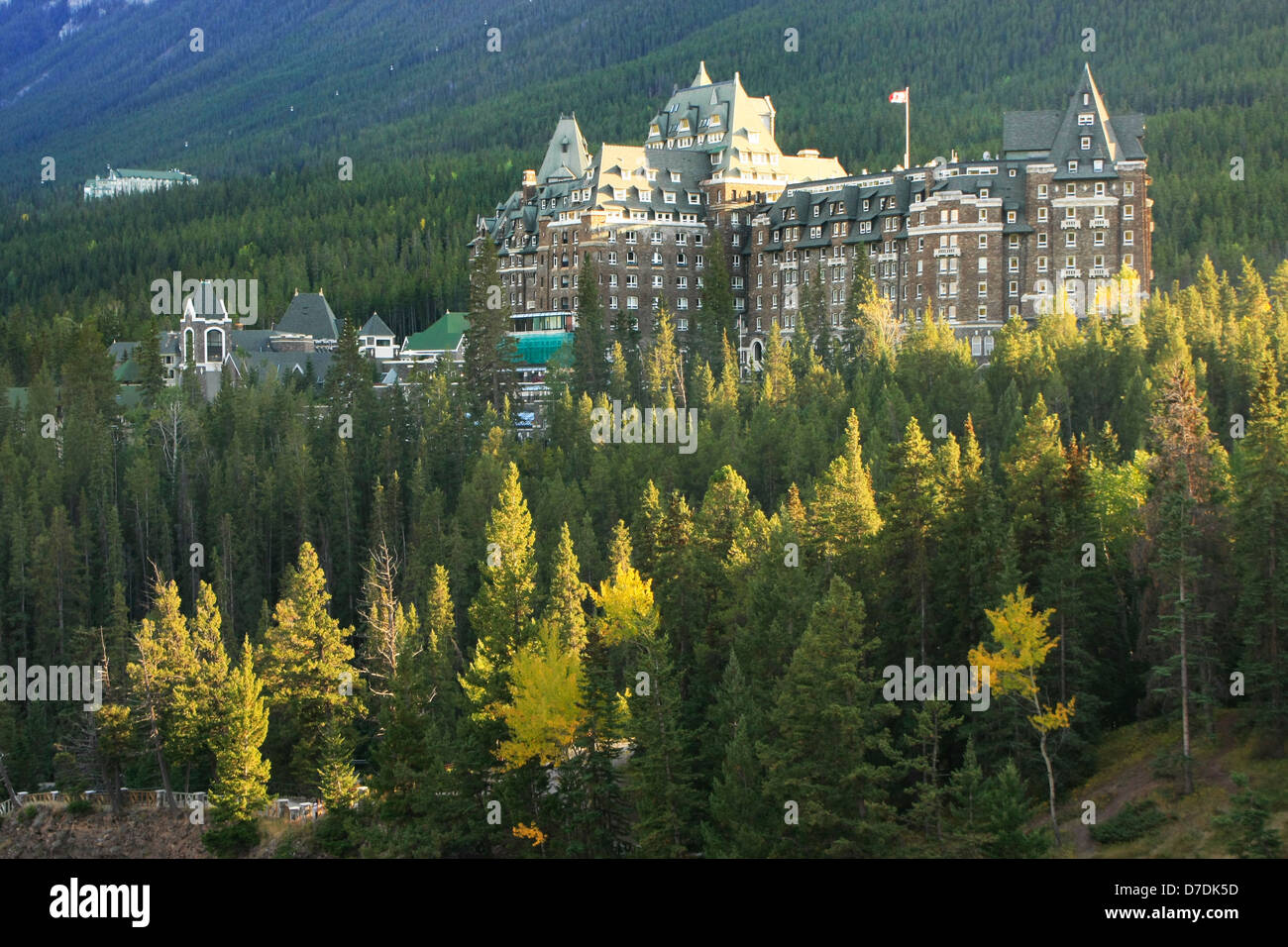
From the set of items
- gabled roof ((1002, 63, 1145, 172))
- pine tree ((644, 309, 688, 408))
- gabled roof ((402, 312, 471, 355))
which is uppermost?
gabled roof ((1002, 63, 1145, 172))

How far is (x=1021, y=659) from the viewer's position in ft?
201

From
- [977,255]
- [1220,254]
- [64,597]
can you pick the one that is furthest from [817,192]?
[64,597]

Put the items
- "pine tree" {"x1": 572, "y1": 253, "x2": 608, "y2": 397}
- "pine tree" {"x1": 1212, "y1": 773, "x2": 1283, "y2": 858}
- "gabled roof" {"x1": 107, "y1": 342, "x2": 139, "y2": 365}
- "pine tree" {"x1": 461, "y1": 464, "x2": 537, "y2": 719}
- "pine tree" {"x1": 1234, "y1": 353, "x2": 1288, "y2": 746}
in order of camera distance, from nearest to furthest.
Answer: "pine tree" {"x1": 1212, "y1": 773, "x2": 1283, "y2": 858} < "pine tree" {"x1": 1234, "y1": 353, "x2": 1288, "y2": 746} < "pine tree" {"x1": 461, "y1": 464, "x2": 537, "y2": 719} < "pine tree" {"x1": 572, "y1": 253, "x2": 608, "y2": 397} < "gabled roof" {"x1": 107, "y1": 342, "x2": 139, "y2": 365}

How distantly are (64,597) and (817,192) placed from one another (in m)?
68.8

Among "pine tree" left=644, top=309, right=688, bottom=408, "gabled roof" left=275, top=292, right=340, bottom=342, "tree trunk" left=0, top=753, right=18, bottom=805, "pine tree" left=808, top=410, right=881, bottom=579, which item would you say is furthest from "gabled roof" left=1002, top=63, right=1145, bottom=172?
"tree trunk" left=0, top=753, right=18, bottom=805

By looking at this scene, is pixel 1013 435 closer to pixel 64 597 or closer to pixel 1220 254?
pixel 64 597

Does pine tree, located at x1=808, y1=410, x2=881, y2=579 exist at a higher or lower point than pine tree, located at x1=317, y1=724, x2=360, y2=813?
higher

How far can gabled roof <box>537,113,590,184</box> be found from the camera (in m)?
161

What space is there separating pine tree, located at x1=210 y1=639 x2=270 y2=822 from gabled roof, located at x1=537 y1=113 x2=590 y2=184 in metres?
91.7

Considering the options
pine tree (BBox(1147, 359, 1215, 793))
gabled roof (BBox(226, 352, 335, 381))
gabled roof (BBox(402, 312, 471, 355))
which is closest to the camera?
pine tree (BBox(1147, 359, 1215, 793))

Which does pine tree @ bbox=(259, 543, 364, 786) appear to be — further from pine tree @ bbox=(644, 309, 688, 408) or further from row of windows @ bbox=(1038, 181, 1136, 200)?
row of windows @ bbox=(1038, 181, 1136, 200)

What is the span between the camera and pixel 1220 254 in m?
167

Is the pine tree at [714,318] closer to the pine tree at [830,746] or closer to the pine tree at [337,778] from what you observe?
the pine tree at [337,778]

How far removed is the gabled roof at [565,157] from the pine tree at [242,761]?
9172 centimetres
